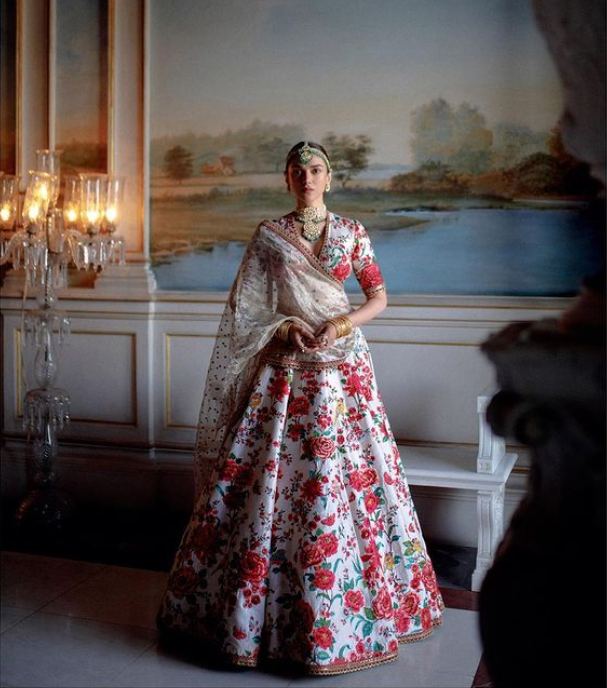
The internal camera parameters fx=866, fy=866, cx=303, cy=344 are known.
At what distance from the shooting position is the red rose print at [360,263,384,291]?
122 inches

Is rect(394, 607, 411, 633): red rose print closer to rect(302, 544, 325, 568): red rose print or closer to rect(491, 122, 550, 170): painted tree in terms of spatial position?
rect(302, 544, 325, 568): red rose print

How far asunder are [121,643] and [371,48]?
9.32ft

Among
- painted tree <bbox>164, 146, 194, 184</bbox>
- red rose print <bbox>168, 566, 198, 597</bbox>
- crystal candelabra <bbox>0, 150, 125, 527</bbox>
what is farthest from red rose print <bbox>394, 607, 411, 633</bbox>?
painted tree <bbox>164, 146, 194, 184</bbox>

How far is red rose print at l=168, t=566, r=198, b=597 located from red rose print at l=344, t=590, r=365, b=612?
0.52 metres

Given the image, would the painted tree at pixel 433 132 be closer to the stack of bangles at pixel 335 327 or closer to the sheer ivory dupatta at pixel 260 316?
the sheer ivory dupatta at pixel 260 316

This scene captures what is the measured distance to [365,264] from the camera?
309 centimetres

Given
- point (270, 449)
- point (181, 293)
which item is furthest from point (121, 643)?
point (181, 293)

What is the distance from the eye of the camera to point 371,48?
410cm

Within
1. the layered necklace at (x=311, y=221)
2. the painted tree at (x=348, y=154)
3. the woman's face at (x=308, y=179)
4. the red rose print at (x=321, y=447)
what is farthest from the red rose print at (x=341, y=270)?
the painted tree at (x=348, y=154)

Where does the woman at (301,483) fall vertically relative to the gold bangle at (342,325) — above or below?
below

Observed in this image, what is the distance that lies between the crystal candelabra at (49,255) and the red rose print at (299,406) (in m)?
1.61

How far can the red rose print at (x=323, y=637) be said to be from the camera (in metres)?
2.62

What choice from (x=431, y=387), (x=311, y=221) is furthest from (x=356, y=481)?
(x=431, y=387)

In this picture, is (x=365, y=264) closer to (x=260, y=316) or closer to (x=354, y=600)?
(x=260, y=316)
